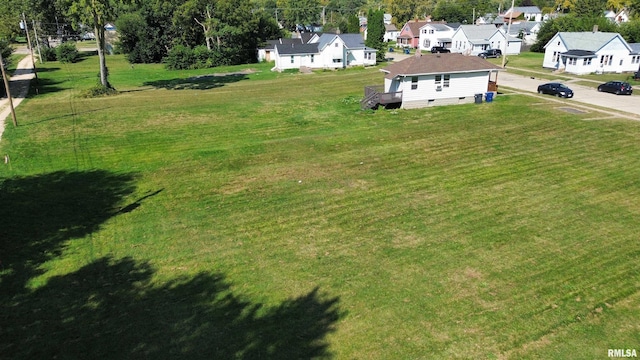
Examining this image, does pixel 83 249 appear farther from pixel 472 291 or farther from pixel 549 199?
pixel 549 199

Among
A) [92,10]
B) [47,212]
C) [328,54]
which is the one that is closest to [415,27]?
[328,54]

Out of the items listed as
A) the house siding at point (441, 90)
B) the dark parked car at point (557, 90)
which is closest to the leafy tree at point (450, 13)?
the dark parked car at point (557, 90)

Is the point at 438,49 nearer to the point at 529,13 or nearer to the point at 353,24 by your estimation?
the point at 353,24

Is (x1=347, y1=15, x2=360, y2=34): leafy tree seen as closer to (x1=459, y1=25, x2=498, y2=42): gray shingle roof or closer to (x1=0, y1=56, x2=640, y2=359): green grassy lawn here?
(x1=459, y1=25, x2=498, y2=42): gray shingle roof

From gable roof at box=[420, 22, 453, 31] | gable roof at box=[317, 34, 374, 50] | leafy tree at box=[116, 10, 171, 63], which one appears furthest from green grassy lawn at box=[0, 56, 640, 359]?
gable roof at box=[420, 22, 453, 31]

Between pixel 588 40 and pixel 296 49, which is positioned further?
pixel 296 49

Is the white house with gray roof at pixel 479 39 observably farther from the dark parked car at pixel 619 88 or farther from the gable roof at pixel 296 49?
the dark parked car at pixel 619 88
